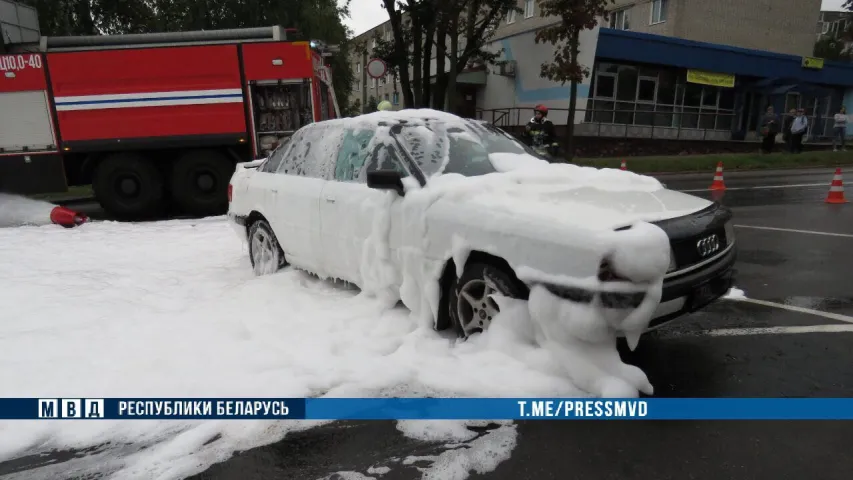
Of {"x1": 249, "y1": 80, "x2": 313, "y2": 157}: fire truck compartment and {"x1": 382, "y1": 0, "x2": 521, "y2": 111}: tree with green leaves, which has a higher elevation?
{"x1": 382, "y1": 0, "x2": 521, "y2": 111}: tree with green leaves

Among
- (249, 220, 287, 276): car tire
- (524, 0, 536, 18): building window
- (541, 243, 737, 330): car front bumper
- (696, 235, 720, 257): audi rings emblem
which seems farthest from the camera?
(524, 0, 536, 18): building window

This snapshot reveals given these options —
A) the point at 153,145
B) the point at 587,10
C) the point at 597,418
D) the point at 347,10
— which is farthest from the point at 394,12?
the point at 597,418

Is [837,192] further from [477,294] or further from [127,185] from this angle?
[127,185]

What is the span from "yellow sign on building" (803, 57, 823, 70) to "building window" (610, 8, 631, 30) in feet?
28.9

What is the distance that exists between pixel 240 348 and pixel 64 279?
124 inches

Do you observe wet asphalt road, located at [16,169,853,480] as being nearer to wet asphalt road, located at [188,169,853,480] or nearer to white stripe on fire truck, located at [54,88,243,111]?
wet asphalt road, located at [188,169,853,480]

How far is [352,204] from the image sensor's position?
4.33 metres

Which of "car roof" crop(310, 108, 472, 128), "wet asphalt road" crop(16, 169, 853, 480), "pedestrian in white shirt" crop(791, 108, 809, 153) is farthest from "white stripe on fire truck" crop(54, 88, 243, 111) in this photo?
"pedestrian in white shirt" crop(791, 108, 809, 153)

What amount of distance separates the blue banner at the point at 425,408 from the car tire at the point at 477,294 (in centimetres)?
60

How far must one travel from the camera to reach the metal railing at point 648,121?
2312 cm

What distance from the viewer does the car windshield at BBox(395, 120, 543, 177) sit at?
13.2 feet

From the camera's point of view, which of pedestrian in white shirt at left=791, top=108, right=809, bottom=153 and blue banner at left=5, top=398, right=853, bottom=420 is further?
pedestrian in white shirt at left=791, top=108, right=809, bottom=153

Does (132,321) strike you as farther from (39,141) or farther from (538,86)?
(538,86)

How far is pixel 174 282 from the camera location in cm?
562
